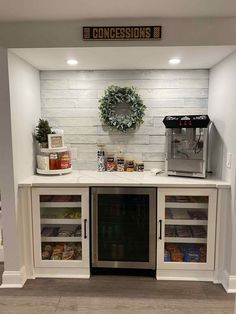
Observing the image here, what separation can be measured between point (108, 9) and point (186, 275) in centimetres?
240

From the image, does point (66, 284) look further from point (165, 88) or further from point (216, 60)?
point (216, 60)

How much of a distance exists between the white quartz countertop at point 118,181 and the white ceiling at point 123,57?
3.73 feet

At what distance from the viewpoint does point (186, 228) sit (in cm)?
263

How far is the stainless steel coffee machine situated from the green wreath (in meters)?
0.38

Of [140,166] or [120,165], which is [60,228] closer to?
[120,165]

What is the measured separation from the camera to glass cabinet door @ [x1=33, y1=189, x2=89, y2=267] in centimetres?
245

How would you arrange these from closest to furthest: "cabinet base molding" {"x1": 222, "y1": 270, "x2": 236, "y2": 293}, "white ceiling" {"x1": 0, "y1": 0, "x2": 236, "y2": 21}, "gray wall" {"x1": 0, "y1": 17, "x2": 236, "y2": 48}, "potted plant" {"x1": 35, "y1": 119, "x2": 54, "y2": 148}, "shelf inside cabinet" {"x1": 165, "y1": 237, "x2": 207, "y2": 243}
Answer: "white ceiling" {"x1": 0, "y1": 0, "x2": 236, "y2": 21} < "gray wall" {"x1": 0, "y1": 17, "x2": 236, "y2": 48} < "cabinet base molding" {"x1": 222, "y1": 270, "x2": 236, "y2": 293} < "shelf inside cabinet" {"x1": 165, "y1": 237, "x2": 207, "y2": 243} < "potted plant" {"x1": 35, "y1": 119, "x2": 54, "y2": 148}

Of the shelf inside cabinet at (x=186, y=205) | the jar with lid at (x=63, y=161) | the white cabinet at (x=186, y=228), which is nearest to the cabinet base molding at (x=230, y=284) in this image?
the white cabinet at (x=186, y=228)

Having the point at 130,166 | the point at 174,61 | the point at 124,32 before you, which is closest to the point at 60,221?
the point at 130,166

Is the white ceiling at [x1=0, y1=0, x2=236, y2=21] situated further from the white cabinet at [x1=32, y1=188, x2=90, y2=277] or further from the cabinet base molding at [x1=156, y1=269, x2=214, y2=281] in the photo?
the cabinet base molding at [x1=156, y1=269, x2=214, y2=281]

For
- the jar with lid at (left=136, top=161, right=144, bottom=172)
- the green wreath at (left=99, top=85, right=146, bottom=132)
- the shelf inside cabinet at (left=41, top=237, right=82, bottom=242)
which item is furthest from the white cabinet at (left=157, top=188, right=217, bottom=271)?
the green wreath at (left=99, top=85, right=146, bottom=132)

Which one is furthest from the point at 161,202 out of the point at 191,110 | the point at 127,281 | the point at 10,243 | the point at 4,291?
the point at 4,291

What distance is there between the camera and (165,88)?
115 inches

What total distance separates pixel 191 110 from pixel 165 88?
384 mm
